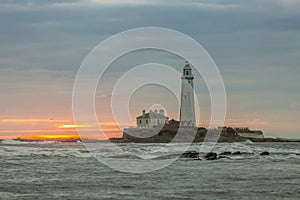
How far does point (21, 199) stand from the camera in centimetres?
2058

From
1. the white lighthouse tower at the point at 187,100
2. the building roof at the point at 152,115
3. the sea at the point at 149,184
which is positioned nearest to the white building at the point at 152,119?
the building roof at the point at 152,115

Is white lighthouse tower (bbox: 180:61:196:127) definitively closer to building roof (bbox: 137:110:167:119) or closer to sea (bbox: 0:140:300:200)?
building roof (bbox: 137:110:167:119)

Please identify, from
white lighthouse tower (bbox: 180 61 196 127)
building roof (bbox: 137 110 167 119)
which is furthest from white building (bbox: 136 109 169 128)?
white lighthouse tower (bbox: 180 61 196 127)

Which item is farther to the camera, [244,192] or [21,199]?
[244,192]

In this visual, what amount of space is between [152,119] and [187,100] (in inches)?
880

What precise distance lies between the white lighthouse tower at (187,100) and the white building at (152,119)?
20163 millimetres

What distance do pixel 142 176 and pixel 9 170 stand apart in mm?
7821

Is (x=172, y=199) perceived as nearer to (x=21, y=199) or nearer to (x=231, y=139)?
(x=21, y=199)

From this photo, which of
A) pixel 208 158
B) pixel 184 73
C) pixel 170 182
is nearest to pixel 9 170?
pixel 170 182

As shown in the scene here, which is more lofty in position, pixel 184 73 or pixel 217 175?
pixel 184 73

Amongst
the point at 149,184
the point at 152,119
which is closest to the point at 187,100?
the point at 152,119

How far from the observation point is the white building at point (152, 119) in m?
117

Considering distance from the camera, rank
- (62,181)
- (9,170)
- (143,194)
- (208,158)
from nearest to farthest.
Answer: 1. (143,194)
2. (62,181)
3. (9,170)
4. (208,158)

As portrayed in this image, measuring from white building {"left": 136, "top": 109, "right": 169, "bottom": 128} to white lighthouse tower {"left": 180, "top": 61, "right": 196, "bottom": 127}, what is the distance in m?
20.2
